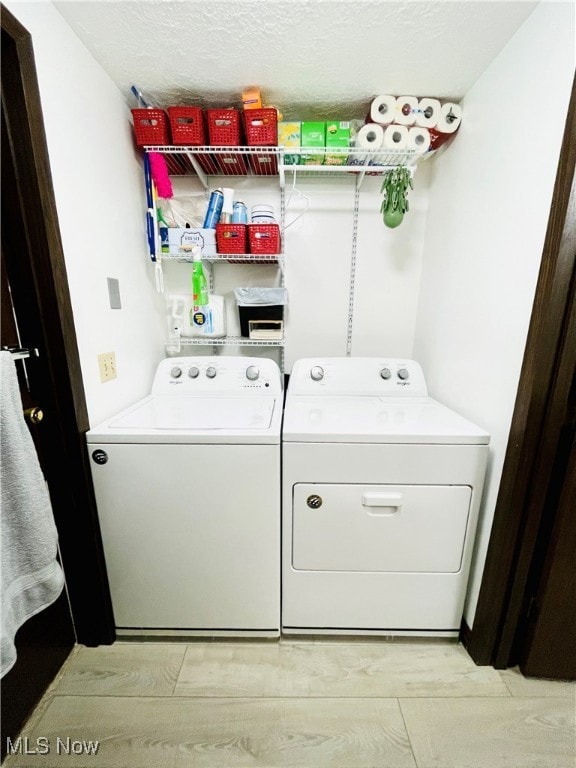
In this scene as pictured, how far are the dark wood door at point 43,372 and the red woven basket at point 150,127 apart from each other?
491 mm

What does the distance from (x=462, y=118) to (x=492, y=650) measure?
2.21 m

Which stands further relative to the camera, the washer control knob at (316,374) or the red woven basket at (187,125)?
the washer control knob at (316,374)

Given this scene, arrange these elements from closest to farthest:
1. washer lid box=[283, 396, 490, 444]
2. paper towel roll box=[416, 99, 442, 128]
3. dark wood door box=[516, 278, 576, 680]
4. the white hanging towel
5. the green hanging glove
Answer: the white hanging towel
dark wood door box=[516, 278, 576, 680]
washer lid box=[283, 396, 490, 444]
paper towel roll box=[416, 99, 442, 128]
the green hanging glove

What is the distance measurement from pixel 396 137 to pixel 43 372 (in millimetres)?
1689

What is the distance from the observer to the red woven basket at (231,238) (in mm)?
1431

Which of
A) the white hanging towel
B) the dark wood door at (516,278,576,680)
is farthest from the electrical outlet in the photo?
the dark wood door at (516,278,576,680)

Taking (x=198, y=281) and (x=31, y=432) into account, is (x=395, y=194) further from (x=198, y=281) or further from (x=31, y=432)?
(x=31, y=432)

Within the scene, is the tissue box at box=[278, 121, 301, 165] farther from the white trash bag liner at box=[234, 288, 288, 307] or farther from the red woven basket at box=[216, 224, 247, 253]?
the white trash bag liner at box=[234, 288, 288, 307]

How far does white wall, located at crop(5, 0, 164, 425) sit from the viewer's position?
3.03ft

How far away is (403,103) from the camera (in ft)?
4.14

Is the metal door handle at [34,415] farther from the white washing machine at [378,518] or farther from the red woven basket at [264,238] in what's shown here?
the red woven basket at [264,238]

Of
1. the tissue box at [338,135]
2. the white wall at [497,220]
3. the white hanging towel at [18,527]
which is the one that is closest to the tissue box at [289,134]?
the tissue box at [338,135]

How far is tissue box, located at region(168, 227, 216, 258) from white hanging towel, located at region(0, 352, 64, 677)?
0.92 m

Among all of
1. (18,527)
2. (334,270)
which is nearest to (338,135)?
(334,270)
